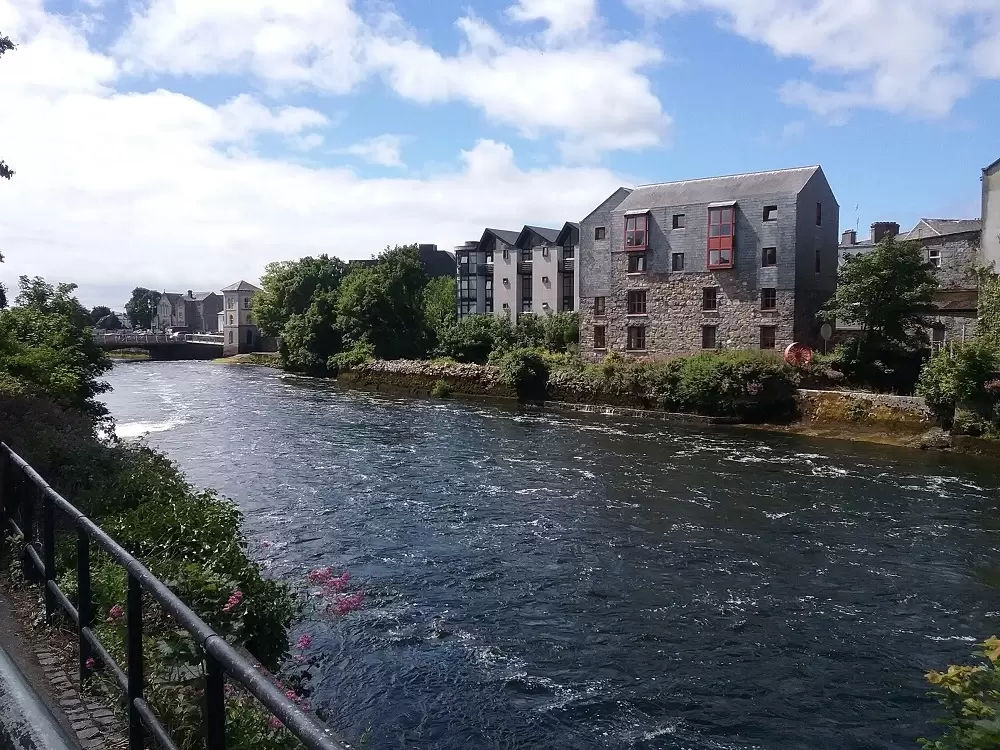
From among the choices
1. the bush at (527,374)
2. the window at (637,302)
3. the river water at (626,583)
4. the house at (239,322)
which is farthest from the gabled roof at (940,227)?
the house at (239,322)

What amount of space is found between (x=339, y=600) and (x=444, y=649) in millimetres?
2338

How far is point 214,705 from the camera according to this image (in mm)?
3383

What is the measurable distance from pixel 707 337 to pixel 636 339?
173 inches

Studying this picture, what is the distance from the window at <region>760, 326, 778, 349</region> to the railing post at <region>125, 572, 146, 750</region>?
140ft

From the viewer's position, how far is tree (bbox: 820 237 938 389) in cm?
3731

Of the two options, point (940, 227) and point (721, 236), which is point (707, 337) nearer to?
point (721, 236)

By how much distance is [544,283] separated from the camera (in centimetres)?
6444

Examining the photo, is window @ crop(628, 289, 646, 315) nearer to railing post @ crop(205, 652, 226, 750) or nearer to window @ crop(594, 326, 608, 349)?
window @ crop(594, 326, 608, 349)

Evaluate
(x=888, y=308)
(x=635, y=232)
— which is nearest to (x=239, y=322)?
(x=635, y=232)

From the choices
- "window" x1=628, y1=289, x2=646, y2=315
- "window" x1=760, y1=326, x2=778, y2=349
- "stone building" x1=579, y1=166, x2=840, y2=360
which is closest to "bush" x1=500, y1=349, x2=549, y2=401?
"stone building" x1=579, y1=166, x2=840, y2=360

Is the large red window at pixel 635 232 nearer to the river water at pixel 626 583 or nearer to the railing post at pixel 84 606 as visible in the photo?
the river water at pixel 626 583

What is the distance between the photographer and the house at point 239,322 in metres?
97.4

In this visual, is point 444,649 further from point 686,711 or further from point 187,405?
point 187,405

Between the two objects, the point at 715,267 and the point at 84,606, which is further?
the point at 715,267
